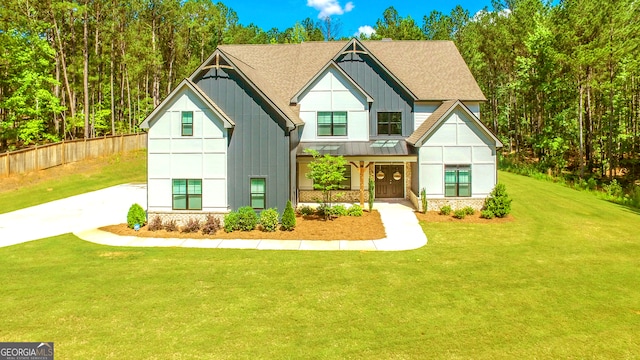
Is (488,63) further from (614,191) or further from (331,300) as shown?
(331,300)

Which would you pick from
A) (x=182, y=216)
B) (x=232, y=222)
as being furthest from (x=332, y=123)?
(x=182, y=216)

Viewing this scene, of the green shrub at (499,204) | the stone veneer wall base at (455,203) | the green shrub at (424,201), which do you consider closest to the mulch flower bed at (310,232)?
the green shrub at (424,201)

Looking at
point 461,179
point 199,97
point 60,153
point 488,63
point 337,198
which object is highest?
point 488,63

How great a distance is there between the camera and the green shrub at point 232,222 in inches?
736

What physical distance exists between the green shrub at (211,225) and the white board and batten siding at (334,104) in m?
9.05

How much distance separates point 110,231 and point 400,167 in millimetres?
18660

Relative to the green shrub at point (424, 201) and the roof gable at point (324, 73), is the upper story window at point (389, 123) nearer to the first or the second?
the roof gable at point (324, 73)

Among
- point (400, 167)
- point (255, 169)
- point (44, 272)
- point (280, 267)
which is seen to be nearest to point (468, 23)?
point (400, 167)

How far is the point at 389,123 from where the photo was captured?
26250 mm

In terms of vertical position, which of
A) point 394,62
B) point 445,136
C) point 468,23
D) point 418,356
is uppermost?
point 468,23

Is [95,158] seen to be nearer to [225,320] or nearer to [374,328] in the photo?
[225,320]

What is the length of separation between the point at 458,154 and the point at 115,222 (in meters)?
20.8

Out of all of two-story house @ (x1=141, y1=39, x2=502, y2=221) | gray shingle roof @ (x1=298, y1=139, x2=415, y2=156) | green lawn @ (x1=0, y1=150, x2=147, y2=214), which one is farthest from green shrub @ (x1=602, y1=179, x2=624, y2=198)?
green lawn @ (x1=0, y1=150, x2=147, y2=214)

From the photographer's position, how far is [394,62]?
29.6 meters
